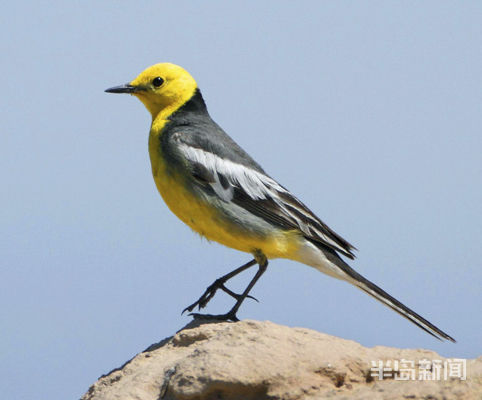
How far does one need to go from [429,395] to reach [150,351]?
308 centimetres

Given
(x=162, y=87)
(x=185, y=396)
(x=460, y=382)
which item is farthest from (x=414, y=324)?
(x=162, y=87)

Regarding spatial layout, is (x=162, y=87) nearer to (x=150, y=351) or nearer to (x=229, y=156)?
(x=229, y=156)

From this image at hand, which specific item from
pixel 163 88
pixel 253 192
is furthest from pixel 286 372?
pixel 163 88

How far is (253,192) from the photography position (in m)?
8.51

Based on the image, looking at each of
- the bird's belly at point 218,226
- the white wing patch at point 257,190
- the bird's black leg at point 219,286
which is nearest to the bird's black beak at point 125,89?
the white wing patch at point 257,190

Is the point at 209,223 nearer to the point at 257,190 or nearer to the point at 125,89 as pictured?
the point at 257,190

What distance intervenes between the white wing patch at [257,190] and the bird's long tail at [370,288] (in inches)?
5.0

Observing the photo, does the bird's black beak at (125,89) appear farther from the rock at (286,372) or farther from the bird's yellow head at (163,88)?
the rock at (286,372)

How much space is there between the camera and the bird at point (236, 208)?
27.0ft

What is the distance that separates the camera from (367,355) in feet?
20.9

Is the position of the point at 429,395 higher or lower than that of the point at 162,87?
lower

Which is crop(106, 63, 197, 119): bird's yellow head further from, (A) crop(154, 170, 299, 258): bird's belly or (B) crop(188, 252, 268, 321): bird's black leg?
Result: (B) crop(188, 252, 268, 321): bird's black leg

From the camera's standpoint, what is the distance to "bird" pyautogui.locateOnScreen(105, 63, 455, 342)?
324 inches

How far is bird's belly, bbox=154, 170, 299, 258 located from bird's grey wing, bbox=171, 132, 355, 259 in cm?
16
